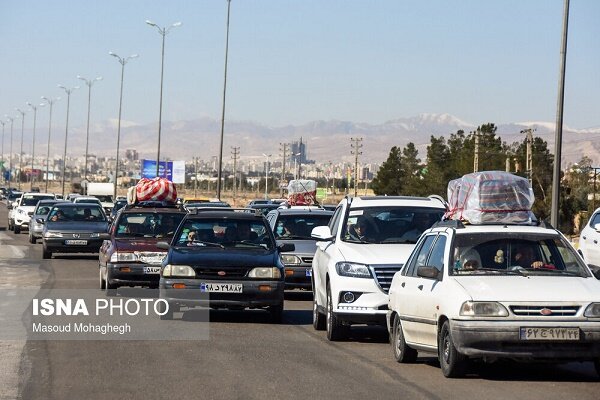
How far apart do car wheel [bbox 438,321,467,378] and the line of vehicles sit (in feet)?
0.04

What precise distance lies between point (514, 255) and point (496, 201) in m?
2.18

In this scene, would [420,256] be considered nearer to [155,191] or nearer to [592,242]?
[592,242]

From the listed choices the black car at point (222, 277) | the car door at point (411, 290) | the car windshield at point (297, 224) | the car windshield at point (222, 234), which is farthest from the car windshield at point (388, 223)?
the car windshield at point (297, 224)

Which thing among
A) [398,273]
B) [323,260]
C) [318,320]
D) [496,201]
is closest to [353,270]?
[323,260]

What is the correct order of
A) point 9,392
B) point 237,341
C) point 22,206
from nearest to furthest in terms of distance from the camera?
point 9,392 → point 237,341 → point 22,206

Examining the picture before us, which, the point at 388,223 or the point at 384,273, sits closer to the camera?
the point at 384,273

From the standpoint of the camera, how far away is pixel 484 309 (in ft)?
38.3

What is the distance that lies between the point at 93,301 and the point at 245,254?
11.9 feet

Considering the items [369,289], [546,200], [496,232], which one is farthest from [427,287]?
[546,200]

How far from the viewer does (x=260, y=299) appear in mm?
17797

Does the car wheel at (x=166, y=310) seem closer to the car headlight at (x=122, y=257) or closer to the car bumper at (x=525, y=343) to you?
the car headlight at (x=122, y=257)

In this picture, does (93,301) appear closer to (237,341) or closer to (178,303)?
(178,303)

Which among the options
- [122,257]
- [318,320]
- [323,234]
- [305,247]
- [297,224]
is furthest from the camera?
[297,224]

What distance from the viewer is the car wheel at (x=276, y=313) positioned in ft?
59.9
